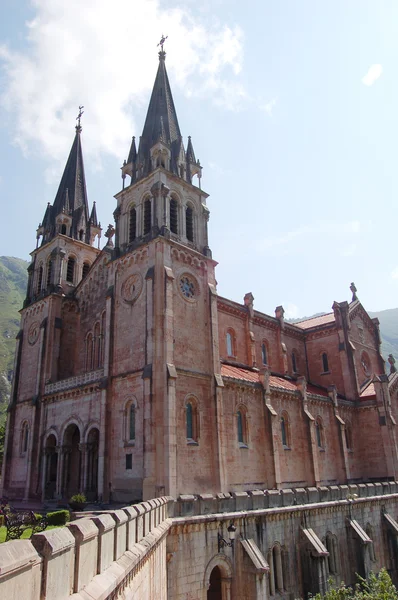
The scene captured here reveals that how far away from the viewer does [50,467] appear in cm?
3253

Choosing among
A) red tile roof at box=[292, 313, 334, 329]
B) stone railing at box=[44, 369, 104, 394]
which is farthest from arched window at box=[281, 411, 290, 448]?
red tile roof at box=[292, 313, 334, 329]

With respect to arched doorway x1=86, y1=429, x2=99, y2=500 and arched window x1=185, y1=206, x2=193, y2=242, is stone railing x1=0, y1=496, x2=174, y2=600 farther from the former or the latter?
arched window x1=185, y1=206, x2=193, y2=242

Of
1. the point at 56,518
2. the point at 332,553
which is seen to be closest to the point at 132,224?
the point at 56,518

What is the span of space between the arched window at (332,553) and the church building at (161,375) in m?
5.40

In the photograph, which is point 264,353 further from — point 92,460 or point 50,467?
point 50,467

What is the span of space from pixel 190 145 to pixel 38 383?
2154cm

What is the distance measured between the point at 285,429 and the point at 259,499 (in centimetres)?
1371

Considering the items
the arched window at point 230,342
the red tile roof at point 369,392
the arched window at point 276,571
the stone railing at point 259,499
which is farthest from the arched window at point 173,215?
the red tile roof at point 369,392

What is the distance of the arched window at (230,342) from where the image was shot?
37969 mm

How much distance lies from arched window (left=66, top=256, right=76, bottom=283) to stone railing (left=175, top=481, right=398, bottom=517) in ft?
76.0

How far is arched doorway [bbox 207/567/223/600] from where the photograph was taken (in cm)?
1973

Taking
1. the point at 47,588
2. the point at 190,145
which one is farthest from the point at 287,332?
the point at 47,588

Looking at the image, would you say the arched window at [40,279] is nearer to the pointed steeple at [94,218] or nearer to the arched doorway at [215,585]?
the pointed steeple at [94,218]

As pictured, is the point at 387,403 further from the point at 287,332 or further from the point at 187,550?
the point at 187,550
